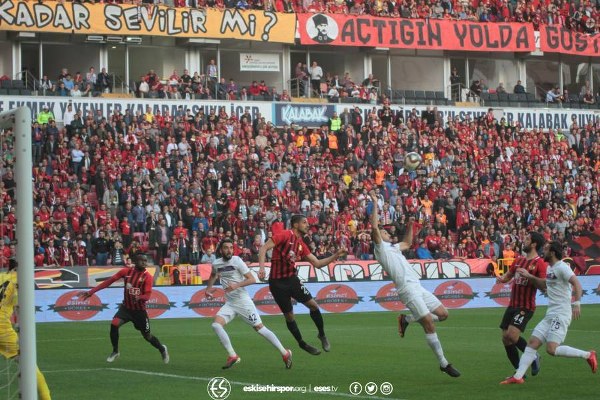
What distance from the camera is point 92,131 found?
39188mm

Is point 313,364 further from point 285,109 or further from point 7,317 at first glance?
point 285,109

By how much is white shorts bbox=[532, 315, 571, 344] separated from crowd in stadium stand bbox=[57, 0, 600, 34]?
33.8 metres

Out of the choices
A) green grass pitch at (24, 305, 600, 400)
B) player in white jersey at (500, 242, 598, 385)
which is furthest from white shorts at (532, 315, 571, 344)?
green grass pitch at (24, 305, 600, 400)

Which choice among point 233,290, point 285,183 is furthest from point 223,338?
point 285,183

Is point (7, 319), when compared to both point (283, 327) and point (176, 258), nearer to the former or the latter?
point (283, 327)

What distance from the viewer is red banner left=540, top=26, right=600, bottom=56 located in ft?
181

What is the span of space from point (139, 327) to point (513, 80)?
40.8m

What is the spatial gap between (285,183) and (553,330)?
2474cm

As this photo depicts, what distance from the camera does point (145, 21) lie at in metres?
46.0

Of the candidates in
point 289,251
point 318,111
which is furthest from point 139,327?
point 318,111

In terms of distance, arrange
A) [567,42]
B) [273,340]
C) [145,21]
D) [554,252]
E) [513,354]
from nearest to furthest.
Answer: [554,252] → [513,354] → [273,340] → [145,21] → [567,42]

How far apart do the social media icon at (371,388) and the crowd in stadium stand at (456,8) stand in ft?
110

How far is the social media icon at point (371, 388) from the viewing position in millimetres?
14484

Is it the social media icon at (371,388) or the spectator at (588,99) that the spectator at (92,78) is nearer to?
the spectator at (588,99)
